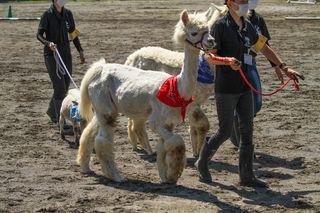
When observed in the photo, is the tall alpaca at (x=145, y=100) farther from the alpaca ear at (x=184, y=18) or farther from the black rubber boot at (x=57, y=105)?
the black rubber boot at (x=57, y=105)

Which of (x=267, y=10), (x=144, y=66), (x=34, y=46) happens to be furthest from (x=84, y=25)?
(x=144, y=66)

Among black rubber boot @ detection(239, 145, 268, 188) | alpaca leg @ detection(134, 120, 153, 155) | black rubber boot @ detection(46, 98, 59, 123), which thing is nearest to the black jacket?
black rubber boot @ detection(46, 98, 59, 123)

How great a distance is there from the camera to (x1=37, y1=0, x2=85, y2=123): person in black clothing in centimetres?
1073

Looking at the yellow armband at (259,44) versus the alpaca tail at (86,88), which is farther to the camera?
the alpaca tail at (86,88)

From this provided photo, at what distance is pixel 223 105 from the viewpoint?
7.61m

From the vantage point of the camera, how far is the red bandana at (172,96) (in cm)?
769

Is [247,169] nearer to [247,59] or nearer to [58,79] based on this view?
[247,59]

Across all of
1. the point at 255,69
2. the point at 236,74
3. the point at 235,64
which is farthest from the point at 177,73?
the point at 235,64

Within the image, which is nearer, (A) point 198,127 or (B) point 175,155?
(B) point 175,155

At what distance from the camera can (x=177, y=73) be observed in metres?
9.70

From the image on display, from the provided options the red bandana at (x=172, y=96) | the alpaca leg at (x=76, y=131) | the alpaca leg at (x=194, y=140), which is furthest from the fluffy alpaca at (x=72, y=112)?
the red bandana at (x=172, y=96)

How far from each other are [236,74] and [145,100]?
3.62 ft

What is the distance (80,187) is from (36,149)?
7.06ft

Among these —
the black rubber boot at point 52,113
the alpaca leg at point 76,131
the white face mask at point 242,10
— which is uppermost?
the white face mask at point 242,10
